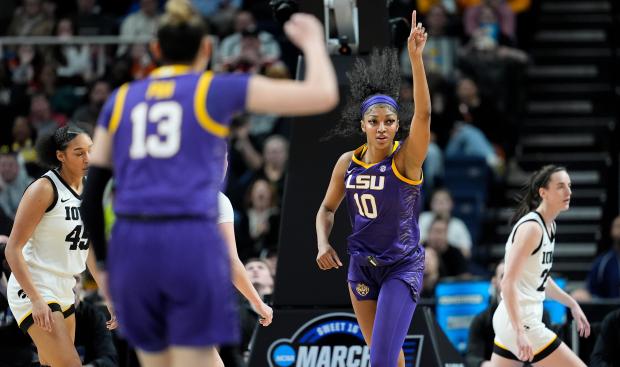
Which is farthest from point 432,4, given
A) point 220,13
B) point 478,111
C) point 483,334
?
point 483,334

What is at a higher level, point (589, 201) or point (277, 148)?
point (277, 148)

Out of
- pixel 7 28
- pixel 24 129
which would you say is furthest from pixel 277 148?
pixel 7 28

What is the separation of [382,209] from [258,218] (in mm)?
5565

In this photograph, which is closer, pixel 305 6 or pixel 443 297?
pixel 305 6

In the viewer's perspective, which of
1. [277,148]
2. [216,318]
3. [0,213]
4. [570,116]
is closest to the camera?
[216,318]

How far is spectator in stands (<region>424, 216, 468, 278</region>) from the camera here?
11.8 metres

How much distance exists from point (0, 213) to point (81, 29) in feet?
22.4

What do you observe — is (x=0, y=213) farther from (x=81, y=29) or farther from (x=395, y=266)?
(x=81, y=29)

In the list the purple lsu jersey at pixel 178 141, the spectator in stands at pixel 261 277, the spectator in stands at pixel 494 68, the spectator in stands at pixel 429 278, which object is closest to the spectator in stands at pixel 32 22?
the spectator in stands at pixel 494 68

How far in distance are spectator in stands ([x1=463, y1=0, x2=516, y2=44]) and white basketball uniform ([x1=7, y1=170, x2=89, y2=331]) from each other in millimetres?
8912

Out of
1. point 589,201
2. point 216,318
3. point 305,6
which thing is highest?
point 305,6

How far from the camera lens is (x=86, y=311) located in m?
8.35

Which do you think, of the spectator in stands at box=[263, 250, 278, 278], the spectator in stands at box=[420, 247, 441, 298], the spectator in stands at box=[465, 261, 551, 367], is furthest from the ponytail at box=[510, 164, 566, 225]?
the spectator in stands at box=[420, 247, 441, 298]

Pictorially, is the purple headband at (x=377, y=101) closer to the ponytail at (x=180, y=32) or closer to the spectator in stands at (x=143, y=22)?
the ponytail at (x=180, y=32)
